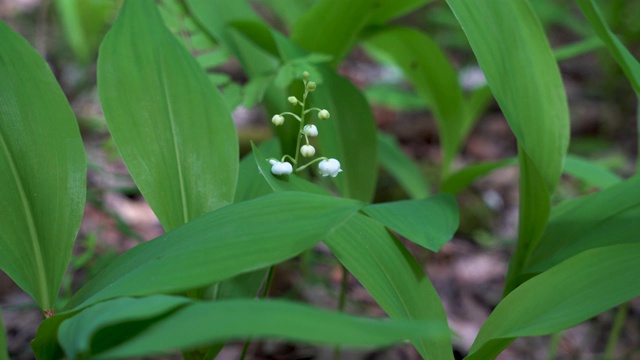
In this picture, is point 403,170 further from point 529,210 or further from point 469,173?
point 529,210

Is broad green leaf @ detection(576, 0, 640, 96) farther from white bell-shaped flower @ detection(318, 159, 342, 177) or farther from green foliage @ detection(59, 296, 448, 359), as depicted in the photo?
green foliage @ detection(59, 296, 448, 359)

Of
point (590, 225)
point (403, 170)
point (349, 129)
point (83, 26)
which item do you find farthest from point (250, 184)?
point (83, 26)

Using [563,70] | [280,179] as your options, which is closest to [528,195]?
[280,179]

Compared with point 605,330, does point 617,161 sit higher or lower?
higher

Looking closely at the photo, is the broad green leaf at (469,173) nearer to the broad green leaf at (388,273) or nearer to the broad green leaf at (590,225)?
the broad green leaf at (590,225)

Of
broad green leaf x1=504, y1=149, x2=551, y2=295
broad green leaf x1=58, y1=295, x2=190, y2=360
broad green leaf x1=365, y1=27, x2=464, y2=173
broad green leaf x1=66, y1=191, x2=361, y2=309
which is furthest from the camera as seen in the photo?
broad green leaf x1=365, y1=27, x2=464, y2=173

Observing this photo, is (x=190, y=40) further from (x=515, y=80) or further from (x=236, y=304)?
(x=236, y=304)

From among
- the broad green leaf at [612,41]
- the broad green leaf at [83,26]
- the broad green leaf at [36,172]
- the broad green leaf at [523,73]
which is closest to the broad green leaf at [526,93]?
Result: the broad green leaf at [523,73]

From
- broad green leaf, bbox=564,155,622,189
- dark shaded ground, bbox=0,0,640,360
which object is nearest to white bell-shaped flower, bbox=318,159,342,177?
dark shaded ground, bbox=0,0,640,360
